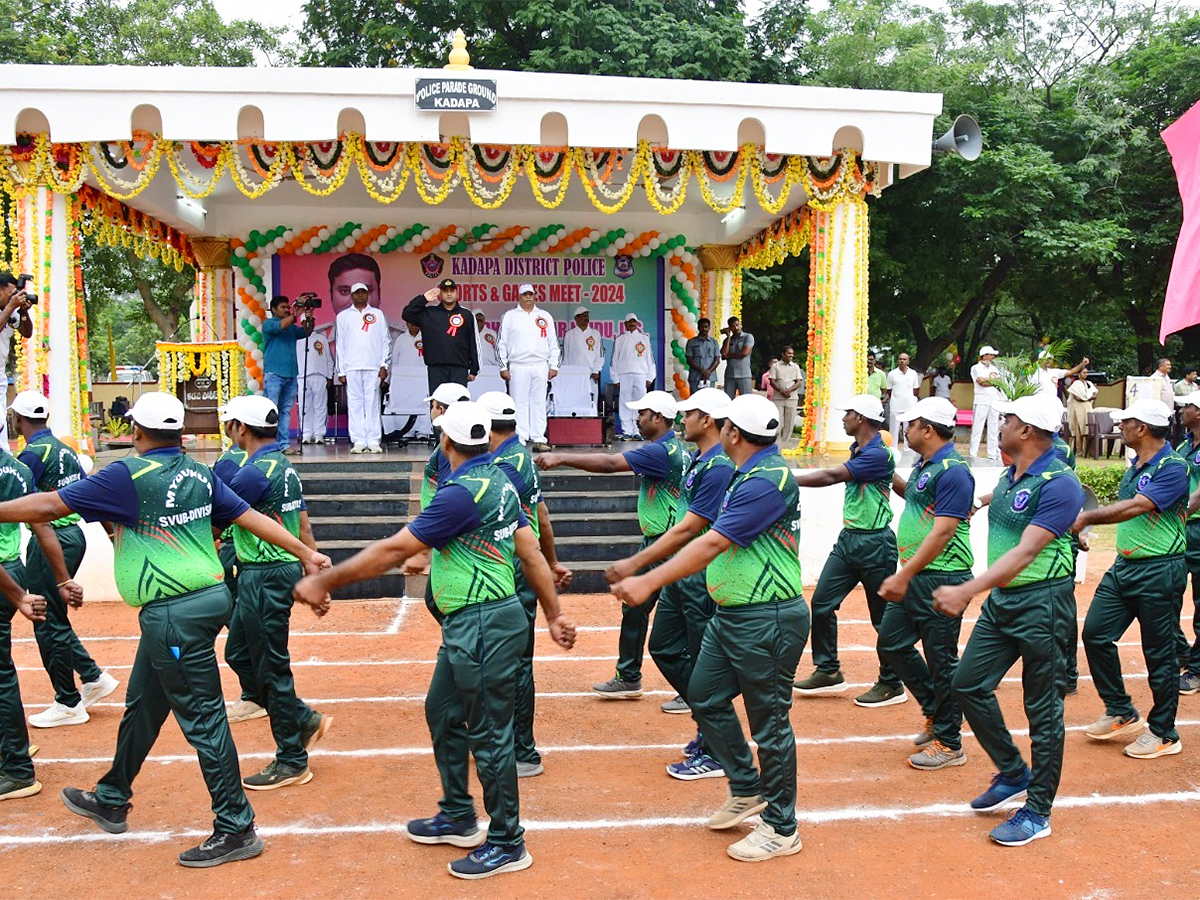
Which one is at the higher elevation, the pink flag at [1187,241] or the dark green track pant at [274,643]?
the pink flag at [1187,241]

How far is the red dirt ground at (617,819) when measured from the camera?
4832mm

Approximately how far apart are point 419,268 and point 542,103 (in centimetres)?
490

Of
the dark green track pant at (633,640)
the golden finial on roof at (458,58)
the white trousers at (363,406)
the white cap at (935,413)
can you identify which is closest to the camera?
the white cap at (935,413)

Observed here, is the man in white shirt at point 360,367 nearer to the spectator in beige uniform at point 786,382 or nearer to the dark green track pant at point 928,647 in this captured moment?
the spectator in beige uniform at point 786,382

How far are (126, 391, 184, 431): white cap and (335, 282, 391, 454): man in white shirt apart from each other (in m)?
→ 8.76

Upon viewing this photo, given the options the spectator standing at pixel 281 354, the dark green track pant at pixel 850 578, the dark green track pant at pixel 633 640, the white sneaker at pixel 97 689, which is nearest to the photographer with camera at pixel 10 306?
the white sneaker at pixel 97 689

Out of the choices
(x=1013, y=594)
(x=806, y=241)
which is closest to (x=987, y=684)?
(x=1013, y=594)

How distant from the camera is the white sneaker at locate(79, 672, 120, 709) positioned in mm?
7398

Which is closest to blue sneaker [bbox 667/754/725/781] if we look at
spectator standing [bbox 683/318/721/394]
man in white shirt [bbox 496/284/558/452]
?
→ man in white shirt [bbox 496/284/558/452]

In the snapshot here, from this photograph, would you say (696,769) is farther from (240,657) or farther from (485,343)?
(485,343)

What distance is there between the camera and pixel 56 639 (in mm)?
7004

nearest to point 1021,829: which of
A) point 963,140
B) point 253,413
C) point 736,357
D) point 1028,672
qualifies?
point 1028,672

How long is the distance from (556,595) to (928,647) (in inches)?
96.3

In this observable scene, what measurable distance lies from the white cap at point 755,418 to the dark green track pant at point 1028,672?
Answer: 1.40m
